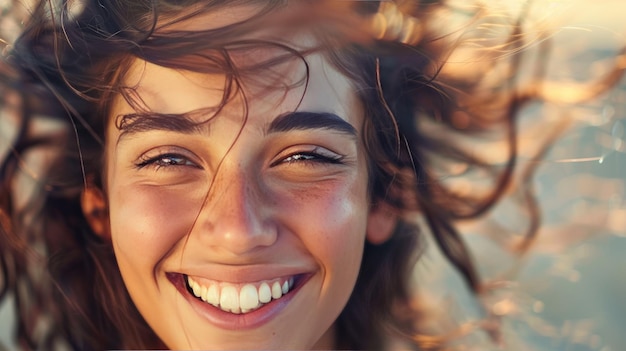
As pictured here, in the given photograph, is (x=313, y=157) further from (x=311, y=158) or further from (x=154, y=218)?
(x=154, y=218)

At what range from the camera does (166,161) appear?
115 centimetres

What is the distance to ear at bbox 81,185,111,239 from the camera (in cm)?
124

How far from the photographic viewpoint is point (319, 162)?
1.16 metres

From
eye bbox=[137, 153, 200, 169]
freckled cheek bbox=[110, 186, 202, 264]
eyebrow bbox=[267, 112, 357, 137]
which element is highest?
eyebrow bbox=[267, 112, 357, 137]

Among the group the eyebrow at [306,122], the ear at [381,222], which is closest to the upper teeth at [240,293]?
the ear at [381,222]

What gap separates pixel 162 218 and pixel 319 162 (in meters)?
0.29

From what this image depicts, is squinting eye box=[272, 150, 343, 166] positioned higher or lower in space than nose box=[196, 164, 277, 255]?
higher

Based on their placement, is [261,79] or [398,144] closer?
[261,79]

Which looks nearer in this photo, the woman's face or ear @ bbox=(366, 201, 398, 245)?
the woman's face

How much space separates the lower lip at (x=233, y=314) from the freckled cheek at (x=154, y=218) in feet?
0.23

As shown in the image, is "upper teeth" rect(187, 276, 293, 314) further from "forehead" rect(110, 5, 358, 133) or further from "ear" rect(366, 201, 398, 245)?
"forehead" rect(110, 5, 358, 133)

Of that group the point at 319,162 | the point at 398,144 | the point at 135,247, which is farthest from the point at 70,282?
the point at 398,144

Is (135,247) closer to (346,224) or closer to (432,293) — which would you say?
(346,224)

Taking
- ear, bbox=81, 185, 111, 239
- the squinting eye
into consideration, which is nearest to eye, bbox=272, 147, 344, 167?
the squinting eye
